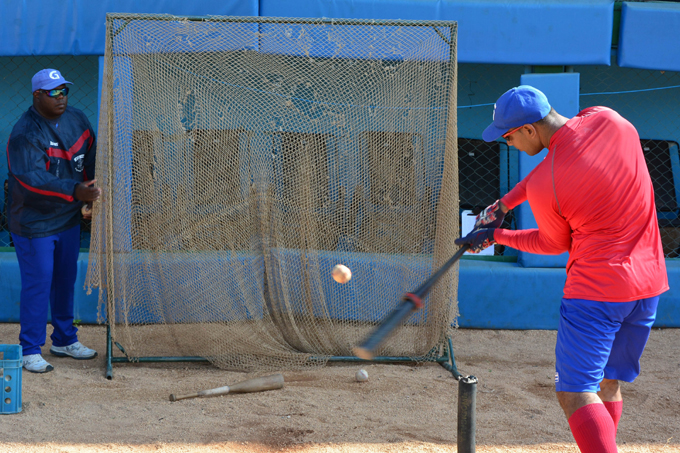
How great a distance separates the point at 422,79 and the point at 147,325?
2.80m

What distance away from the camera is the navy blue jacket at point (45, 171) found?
4.50 m

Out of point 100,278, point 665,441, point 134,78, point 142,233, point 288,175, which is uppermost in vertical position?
point 134,78

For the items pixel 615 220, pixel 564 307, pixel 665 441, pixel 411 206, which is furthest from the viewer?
pixel 411 206

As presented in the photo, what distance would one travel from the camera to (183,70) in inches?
184

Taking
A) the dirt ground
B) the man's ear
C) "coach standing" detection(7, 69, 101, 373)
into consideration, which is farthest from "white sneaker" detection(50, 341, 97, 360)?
the man's ear

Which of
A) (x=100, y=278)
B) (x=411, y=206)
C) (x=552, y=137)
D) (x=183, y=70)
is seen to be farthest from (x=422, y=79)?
(x=100, y=278)

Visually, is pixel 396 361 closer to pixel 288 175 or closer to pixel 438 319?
pixel 438 319

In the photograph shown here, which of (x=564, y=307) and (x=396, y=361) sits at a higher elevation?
(x=564, y=307)

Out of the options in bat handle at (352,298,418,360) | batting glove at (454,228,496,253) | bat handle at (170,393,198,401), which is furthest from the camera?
bat handle at (170,393,198,401)

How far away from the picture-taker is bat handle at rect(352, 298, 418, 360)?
244cm

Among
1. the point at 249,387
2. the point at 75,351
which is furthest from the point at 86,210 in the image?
the point at 249,387

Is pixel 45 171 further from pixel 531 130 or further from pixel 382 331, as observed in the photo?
pixel 531 130

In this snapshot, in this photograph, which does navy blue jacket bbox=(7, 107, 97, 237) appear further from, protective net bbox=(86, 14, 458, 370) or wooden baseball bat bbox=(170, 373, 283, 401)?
wooden baseball bat bbox=(170, 373, 283, 401)

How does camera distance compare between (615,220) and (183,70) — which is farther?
(183,70)
